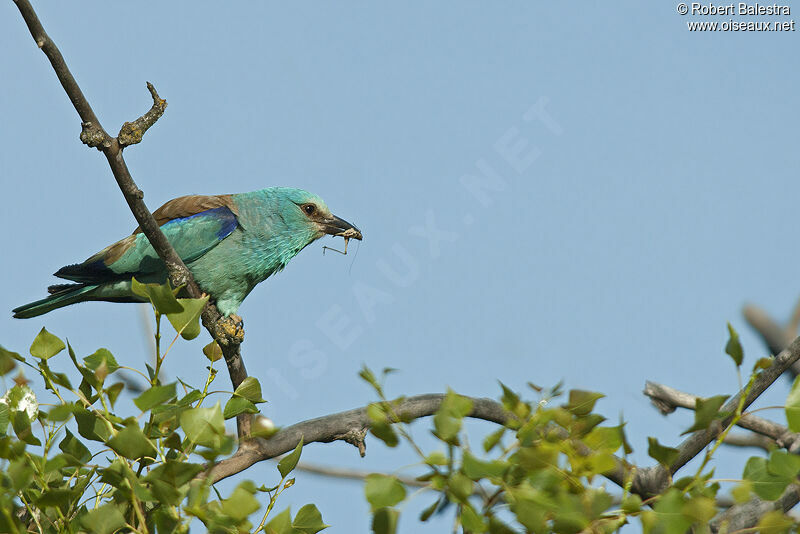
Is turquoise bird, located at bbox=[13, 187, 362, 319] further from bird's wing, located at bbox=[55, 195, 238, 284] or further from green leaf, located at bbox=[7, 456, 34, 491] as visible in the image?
green leaf, located at bbox=[7, 456, 34, 491]

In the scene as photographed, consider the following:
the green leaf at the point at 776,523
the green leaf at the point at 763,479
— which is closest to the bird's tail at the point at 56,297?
the green leaf at the point at 763,479

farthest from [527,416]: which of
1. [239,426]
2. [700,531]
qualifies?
[239,426]

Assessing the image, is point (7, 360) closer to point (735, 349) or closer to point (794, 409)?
point (735, 349)

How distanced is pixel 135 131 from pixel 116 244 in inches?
114

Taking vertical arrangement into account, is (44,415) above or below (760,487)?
above

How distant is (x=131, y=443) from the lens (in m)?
2.08

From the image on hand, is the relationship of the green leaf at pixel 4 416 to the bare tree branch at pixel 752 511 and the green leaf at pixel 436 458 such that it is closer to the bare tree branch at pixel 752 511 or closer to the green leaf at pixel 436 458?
the green leaf at pixel 436 458

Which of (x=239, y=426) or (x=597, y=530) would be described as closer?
(x=597, y=530)

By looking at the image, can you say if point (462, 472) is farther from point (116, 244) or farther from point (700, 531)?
point (116, 244)

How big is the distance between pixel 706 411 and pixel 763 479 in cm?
23

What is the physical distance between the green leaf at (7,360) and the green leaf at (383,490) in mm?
1127

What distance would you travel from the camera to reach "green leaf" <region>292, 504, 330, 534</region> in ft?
7.55

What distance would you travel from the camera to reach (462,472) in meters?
1.81

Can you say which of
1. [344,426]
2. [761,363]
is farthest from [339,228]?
[761,363]
